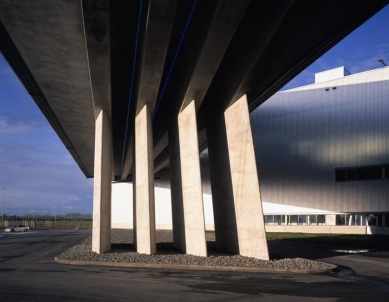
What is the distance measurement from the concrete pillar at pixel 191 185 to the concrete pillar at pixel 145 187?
1485mm

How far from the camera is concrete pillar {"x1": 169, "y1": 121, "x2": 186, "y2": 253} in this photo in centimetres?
2082

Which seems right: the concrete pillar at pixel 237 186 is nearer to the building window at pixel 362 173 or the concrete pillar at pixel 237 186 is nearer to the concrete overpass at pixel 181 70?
the concrete overpass at pixel 181 70

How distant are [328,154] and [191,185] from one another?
24839mm

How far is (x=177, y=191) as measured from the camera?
21.7 m

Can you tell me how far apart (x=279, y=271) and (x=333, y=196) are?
2715 cm

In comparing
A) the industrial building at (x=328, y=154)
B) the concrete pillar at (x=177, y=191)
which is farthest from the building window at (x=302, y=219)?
the concrete pillar at (x=177, y=191)

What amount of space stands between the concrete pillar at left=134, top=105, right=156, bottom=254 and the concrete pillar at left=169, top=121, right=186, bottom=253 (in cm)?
180

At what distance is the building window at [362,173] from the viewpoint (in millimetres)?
36688

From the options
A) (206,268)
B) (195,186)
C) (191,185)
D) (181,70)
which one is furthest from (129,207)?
(206,268)

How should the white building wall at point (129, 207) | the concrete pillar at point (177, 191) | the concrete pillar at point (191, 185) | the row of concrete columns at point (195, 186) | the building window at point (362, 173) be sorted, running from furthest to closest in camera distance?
the white building wall at point (129, 207) → the building window at point (362, 173) → the concrete pillar at point (177, 191) → the concrete pillar at point (191, 185) → the row of concrete columns at point (195, 186)

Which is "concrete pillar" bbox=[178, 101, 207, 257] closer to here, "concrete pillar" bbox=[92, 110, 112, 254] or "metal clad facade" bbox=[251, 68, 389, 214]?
"concrete pillar" bbox=[92, 110, 112, 254]

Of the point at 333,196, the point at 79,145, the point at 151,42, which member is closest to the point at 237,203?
the point at 151,42

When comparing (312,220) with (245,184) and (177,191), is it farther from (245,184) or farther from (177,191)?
(245,184)

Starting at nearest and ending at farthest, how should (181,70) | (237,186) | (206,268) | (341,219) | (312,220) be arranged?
(206,268) < (237,186) < (181,70) < (341,219) < (312,220)
